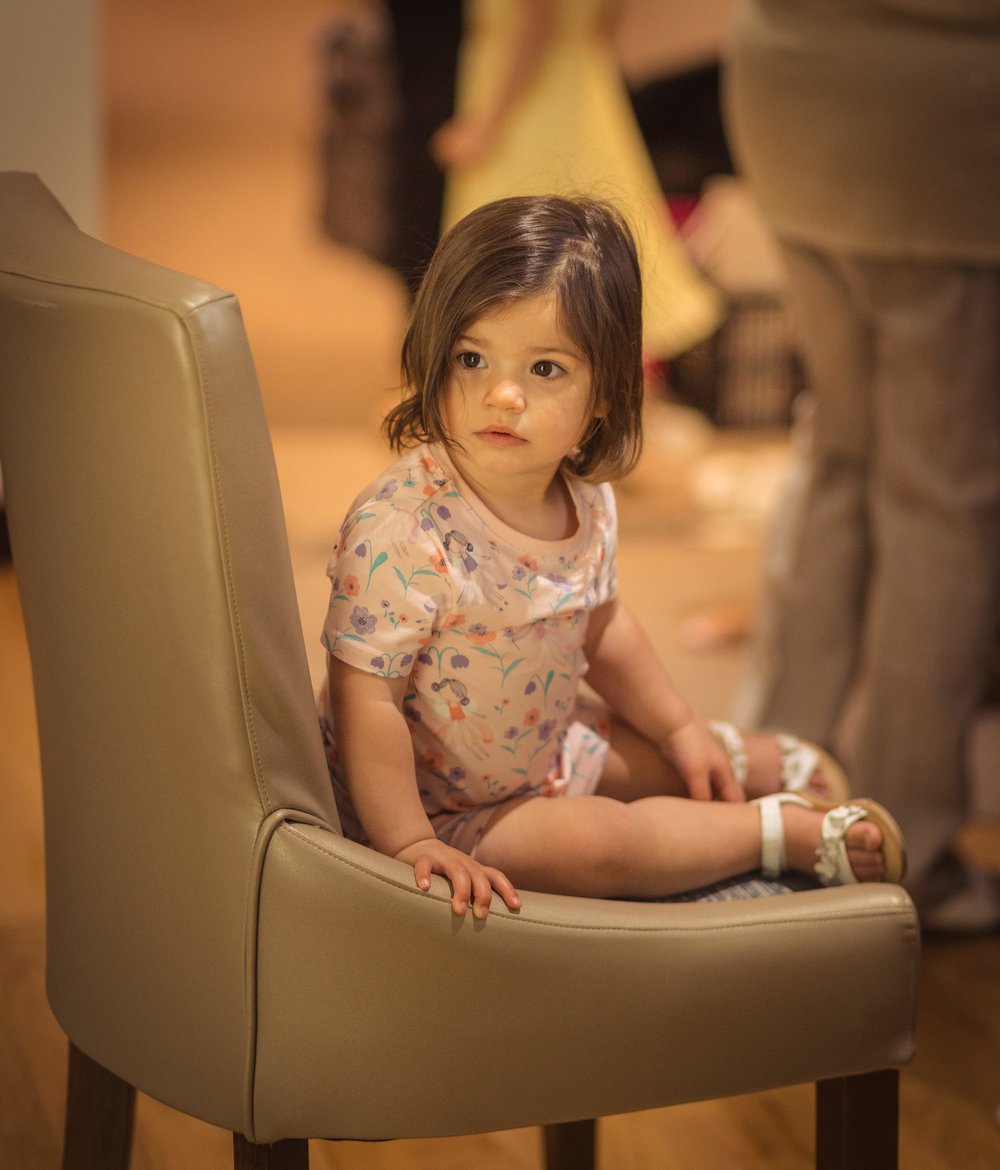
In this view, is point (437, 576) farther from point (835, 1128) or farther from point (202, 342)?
point (835, 1128)

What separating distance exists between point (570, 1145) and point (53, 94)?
204 centimetres

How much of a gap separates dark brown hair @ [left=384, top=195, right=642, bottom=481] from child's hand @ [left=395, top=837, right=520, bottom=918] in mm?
264

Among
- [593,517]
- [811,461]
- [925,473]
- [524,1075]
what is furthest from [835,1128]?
[811,461]

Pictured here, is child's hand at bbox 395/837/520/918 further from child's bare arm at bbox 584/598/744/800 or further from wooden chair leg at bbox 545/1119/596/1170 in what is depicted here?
wooden chair leg at bbox 545/1119/596/1170

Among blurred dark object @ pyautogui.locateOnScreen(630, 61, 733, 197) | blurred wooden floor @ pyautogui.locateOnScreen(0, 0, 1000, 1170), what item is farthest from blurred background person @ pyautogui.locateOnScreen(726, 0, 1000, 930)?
blurred dark object @ pyautogui.locateOnScreen(630, 61, 733, 197)

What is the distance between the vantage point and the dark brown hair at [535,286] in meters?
0.95

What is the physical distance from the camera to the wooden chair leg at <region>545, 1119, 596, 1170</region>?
4.27ft

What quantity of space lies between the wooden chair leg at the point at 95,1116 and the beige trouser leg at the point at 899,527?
101 centimetres

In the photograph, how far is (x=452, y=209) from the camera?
3336mm

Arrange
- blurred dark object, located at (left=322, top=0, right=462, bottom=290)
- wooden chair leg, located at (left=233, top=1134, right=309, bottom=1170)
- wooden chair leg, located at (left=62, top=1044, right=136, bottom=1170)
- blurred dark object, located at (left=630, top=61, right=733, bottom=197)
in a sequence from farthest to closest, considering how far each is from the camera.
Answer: blurred dark object, located at (left=322, top=0, right=462, bottom=290) < blurred dark object, located at (left=630, top=61, right=733, bottom=197) < wooden chair leg, located at (left=62, top=1044, right=136, bottom=1170) < wooden chair leg, located at (left=233, top=1134, right=309, bottom=1170)

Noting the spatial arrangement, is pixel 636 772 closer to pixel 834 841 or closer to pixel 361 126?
pixel 834 841

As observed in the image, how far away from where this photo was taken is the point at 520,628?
40.7 inches

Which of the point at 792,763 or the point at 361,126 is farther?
the point at 361,126

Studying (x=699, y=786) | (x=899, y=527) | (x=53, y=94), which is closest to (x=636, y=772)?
(x=699, y=786)
